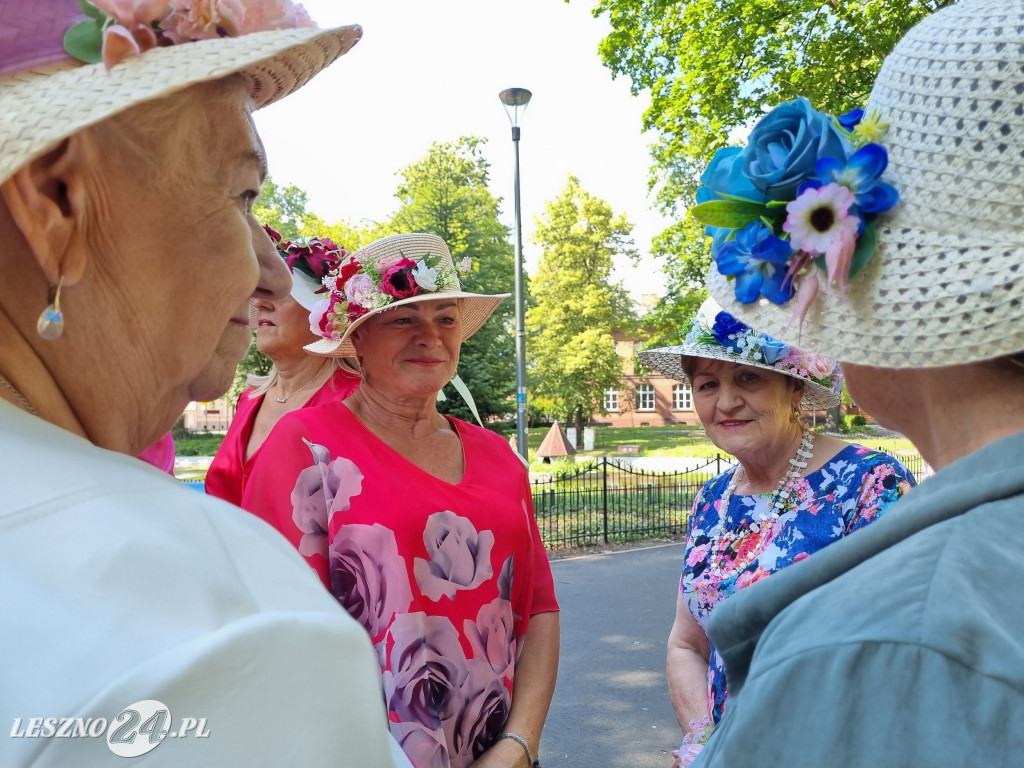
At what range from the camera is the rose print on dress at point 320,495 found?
232 cm

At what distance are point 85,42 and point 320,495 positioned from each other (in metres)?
1.67

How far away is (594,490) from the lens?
42.3ft

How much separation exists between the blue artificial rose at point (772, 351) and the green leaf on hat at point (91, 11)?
2409 mm

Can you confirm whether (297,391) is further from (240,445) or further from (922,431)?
(922,431)

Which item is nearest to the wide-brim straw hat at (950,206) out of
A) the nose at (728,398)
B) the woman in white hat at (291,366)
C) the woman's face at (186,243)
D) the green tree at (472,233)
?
the woman's face at (186,243)

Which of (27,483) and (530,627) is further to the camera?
(530,627)

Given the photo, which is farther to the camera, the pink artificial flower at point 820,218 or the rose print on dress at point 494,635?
the rose print on dress at point 494,635

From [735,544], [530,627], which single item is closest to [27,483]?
[530,627]

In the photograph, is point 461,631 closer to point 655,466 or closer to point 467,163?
point 655,466

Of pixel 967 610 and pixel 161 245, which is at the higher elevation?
pixel 161 245

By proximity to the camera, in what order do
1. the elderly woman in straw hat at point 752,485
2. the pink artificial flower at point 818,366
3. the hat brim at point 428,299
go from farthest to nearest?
the hat brim at point 428,299 → the pink artificial flower at point 818,366 → the elderly woman in straw hat at point 752,485

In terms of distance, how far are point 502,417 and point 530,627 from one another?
1645 centimetres

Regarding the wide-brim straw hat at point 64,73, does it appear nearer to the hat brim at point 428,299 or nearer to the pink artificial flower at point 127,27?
the pink artificial flower at point 127,27

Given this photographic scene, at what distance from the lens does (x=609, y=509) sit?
1280 cm
